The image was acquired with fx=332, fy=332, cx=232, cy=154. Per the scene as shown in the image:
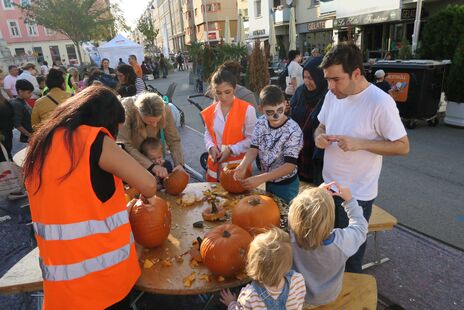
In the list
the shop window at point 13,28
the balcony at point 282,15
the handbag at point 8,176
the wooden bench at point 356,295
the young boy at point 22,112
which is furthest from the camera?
the shop window at point 13,28

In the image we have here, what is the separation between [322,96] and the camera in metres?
3.31

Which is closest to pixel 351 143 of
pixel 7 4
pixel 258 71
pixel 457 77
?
pixel 457 77

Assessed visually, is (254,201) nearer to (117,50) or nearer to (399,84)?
(399,84)

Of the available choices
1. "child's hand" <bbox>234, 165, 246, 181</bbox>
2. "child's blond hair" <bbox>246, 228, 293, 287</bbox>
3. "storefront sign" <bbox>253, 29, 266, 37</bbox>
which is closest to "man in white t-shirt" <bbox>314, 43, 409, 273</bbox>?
"child's hand" <bbox>234, 165, 246, 181</bbox>

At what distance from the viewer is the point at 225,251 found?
1.88m

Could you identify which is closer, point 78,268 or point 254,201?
point 78,268

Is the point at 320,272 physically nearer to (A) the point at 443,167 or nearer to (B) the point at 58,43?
(A) the point at 443,167

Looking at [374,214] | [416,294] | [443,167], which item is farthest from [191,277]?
[443,167]

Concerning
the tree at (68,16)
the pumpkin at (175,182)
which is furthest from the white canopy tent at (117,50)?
the pumpkin at (175,182)

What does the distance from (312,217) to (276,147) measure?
1.10 metres

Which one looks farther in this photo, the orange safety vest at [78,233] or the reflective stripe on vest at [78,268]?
the reflective stripe on vest at [78,268]

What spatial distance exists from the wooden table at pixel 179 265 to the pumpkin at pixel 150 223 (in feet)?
0.31

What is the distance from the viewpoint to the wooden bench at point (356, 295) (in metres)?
2.09

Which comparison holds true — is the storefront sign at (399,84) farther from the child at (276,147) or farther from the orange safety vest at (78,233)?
the orange safety vest at (78,233)
